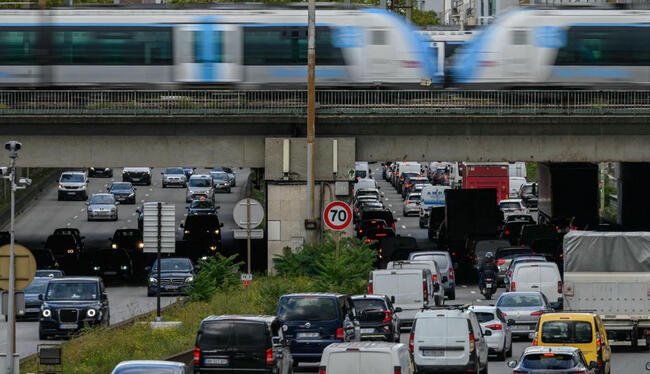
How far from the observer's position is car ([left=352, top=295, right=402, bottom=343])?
3406 cm

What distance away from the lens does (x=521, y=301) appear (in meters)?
37.8

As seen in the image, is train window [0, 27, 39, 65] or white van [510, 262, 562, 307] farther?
train window [0, 27, 39, 65]

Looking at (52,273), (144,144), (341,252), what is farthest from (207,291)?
(144,144)

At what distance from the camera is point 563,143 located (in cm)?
5678

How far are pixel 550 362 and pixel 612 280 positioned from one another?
12.7 m

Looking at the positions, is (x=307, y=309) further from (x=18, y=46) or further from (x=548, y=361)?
(x=18, y=46)

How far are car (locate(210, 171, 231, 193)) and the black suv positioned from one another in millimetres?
80218

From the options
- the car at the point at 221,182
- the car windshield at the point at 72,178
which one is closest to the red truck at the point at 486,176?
the car at the point at 221,182

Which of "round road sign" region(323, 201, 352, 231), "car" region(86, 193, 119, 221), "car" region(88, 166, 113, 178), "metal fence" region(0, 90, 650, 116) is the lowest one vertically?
"car" region(86, 193, 119, 221)

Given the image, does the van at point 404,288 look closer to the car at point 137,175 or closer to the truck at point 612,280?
the truck at point 612,280

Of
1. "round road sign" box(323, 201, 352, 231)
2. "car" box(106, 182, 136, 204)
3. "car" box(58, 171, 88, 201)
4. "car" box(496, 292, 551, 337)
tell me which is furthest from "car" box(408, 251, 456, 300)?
"car" box(58, 171, 88, 201)

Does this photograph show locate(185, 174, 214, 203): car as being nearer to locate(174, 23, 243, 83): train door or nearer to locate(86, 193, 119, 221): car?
locate(86, 193, 119, 221): car

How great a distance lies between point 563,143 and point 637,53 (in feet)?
15.9

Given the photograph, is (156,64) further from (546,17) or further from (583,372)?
(583,372)
